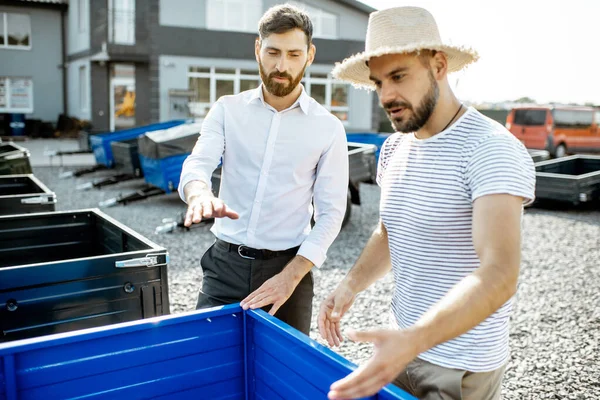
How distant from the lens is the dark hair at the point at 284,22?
2.38 metres

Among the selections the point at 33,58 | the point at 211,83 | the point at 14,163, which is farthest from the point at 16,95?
the point at 14,163

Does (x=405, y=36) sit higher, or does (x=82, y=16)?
(x=82, y=16)

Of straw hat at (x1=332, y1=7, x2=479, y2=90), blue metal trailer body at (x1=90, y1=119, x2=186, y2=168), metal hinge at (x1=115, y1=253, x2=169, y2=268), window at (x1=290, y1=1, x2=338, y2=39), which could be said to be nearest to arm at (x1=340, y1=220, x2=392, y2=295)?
straw hat at (x1=332, y1=7, x2=479, y2=90)

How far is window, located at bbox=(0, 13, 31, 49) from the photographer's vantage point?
2339 centimetres

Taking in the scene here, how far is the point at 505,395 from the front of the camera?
3.65 m

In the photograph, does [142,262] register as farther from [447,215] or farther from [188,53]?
[188,53]

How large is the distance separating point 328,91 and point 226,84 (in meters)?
3.91

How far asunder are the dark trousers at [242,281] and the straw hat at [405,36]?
42.7 inches

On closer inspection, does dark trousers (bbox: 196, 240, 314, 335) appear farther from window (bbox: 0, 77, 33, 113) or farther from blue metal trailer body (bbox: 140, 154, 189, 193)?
window (bbox: 0, 77, 33, 113)

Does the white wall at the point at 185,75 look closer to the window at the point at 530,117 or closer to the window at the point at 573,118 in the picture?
the window at the point at 530,117

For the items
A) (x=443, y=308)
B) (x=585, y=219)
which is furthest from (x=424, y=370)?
(x=585, y=219)

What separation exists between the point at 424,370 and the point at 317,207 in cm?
101

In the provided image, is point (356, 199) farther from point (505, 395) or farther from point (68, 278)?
point (68, 278)

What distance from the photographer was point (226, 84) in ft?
67.1
